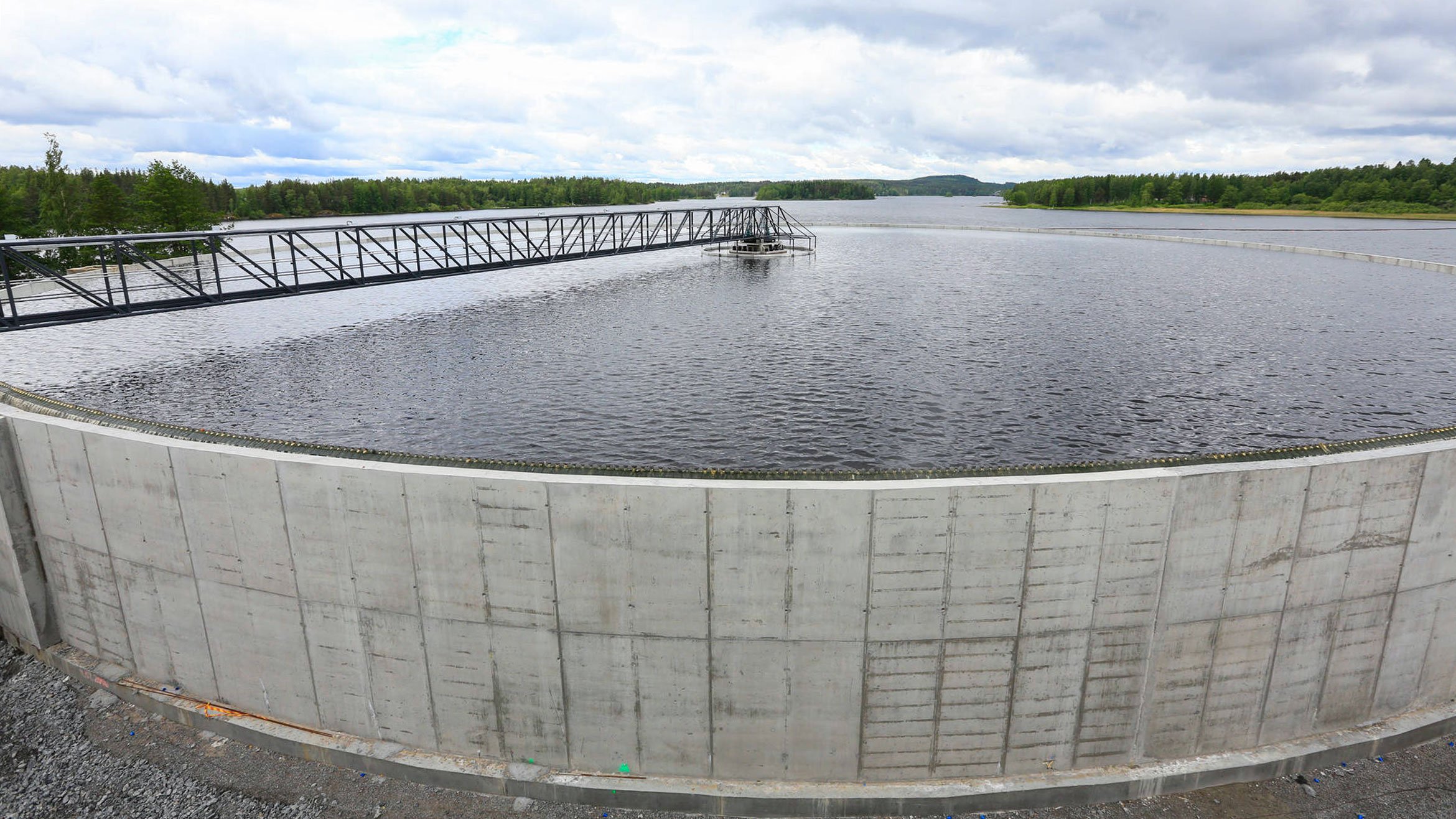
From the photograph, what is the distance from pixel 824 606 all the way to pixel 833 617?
23 centimetres

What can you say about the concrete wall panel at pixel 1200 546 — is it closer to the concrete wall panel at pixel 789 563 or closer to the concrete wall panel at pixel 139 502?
the concrete wall panel at pixel 789 563

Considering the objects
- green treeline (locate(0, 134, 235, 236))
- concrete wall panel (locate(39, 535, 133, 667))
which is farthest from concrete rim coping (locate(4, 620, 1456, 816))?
green treeline (locate(0, 134, 235, 236))

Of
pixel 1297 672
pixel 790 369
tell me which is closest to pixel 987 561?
pixel 1297 672

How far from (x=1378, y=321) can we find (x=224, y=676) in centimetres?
6866

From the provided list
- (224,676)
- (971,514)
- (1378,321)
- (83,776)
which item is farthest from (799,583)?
(1378,321)

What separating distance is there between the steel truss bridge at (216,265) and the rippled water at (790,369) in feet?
9.90

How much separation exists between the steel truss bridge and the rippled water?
3019 millimetres

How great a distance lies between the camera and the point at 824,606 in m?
12.1

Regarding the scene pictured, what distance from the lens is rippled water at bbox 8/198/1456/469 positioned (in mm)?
28750

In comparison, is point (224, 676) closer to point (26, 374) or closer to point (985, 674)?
point (985, 674)

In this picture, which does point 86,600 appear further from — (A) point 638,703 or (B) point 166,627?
(A) point 638,703

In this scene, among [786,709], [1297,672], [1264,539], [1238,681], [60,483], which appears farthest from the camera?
[60,483]

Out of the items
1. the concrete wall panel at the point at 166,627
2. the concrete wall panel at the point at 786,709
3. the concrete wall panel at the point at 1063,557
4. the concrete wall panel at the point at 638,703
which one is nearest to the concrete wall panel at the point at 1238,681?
the concrete wall panel at the point at 1063,557

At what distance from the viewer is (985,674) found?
41.2 ft
